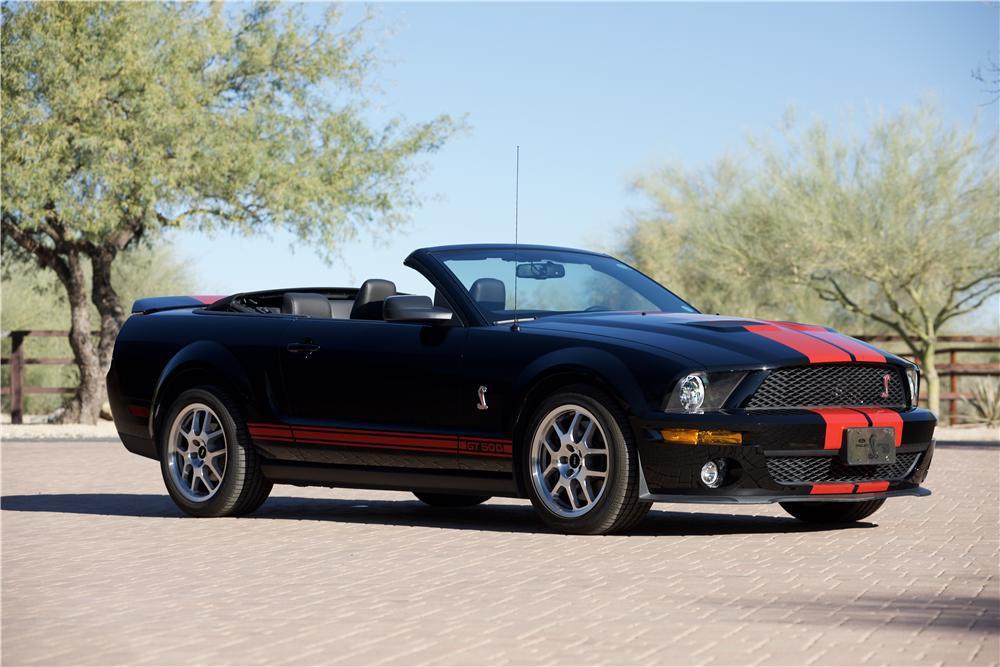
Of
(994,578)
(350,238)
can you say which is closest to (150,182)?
(350,238)

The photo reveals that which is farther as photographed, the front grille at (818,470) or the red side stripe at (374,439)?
the red side stripe at (374,439)

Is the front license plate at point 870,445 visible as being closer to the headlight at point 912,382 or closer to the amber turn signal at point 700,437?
the headlight at point 912,382

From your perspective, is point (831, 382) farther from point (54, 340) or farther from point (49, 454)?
point (54, 340)

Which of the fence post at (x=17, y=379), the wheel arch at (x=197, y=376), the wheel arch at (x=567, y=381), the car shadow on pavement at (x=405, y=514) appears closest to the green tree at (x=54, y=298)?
the fence post at (x=17, y=379)

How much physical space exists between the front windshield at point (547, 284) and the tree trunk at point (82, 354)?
806 inches

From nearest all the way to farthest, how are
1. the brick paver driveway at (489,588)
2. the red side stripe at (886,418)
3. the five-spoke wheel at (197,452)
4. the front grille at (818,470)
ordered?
the brick paver driveway at (489,588), the front grille at (818,470), the red side stripe at (886,418), the five-spoke wheel at (197,452)

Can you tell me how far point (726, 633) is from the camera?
614cm

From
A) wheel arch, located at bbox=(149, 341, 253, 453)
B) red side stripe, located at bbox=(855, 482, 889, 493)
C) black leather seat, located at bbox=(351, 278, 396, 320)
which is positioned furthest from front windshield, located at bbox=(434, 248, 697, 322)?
red side stripe, located at bbox=(855, 482, 889, 493)

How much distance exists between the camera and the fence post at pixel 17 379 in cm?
3123

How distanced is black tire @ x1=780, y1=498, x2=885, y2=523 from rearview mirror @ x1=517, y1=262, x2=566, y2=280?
1.98 meters

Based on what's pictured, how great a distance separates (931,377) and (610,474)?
79.4 ft

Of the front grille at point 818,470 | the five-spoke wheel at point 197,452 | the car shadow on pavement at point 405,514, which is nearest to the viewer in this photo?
the front grille at point 818,470

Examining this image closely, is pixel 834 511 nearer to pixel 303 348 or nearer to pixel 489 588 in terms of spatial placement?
pixel 303 348

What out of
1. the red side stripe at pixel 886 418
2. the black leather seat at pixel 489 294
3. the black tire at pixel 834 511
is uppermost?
the black leather seat at pixel 489 294
